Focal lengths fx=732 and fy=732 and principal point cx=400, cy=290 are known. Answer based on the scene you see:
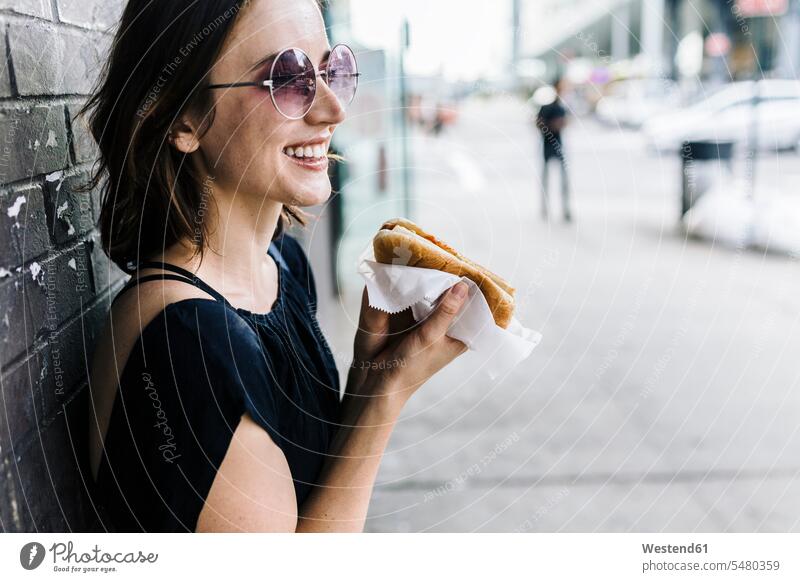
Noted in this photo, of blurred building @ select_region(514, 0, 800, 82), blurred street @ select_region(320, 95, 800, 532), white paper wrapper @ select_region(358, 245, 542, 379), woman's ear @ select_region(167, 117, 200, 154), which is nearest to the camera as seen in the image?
woman's ear @ select_region(167, 117, 200, 154)

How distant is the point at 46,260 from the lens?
101 cm

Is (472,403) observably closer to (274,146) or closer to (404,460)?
(404,460)

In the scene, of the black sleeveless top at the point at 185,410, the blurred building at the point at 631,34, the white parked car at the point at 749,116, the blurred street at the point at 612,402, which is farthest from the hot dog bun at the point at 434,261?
the white parked car at the point at 749,116

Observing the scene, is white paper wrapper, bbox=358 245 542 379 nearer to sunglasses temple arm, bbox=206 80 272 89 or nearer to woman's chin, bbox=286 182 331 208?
woman's chin, bbox=286 182 331 208

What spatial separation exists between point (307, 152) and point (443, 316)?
0.32 meters

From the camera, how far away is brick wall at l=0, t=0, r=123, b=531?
0.91m

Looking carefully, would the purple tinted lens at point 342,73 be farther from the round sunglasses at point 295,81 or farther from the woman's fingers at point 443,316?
the woman's fingers at point 443,316

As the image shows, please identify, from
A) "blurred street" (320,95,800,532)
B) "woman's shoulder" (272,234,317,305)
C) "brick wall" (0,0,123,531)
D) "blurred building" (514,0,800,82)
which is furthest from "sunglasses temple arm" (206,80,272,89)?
"blurred street" (320,95,800,532)

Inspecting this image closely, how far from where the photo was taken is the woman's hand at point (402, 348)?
1.11 m

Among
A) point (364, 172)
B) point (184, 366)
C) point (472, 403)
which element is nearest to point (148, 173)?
point (184, 366)

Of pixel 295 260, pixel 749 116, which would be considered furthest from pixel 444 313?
pixel 749 116

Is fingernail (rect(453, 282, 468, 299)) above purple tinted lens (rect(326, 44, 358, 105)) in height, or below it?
below

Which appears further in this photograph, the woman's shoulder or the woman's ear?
the woman's shoulder
